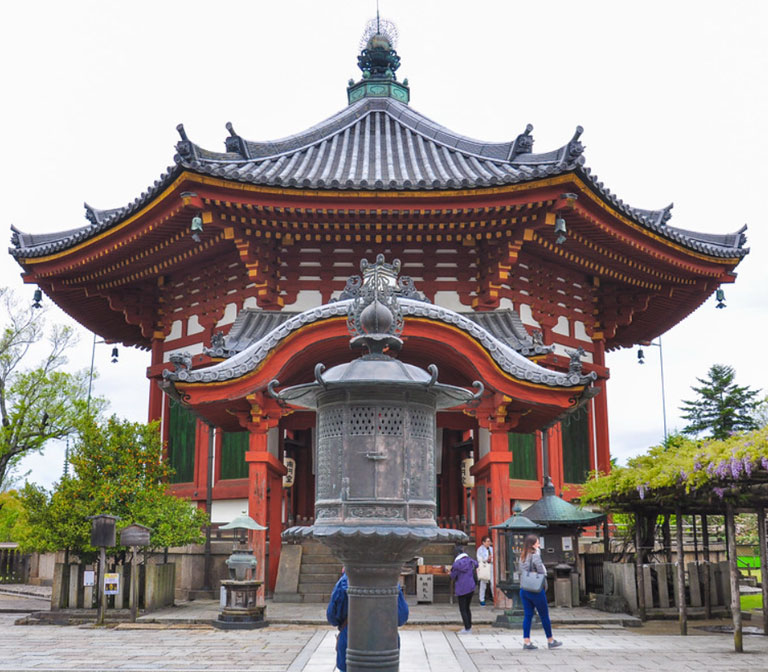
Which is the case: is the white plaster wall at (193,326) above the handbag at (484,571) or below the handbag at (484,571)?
above

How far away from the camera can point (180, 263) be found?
1722 cm

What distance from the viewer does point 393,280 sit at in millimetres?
13805

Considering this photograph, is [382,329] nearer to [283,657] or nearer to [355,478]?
[355,478]

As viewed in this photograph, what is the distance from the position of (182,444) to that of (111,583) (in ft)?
16.9

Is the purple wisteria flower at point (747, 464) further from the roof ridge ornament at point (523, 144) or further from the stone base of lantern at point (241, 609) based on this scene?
the roof ridge ornament at point (523, 144)

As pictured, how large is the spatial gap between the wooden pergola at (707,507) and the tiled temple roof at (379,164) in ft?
19.0

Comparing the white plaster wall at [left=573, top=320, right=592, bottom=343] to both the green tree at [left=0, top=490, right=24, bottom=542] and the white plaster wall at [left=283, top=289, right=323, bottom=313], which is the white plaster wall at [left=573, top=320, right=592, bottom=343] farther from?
the green tree at [left=0, top=490, right=24, bottom=542]

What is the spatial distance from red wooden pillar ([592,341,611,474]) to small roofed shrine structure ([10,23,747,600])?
0.13ft

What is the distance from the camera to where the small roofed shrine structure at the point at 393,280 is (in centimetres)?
1334

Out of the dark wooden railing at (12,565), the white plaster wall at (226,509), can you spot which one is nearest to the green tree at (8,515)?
the dark wooden railing at (12,565)

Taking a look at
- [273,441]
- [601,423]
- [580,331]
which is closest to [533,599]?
[273,441]

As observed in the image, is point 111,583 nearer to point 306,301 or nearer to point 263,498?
point 263,498

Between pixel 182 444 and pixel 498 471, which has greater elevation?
pixel 182 444

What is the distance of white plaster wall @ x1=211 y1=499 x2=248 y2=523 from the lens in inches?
622
